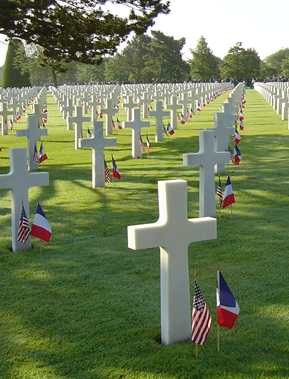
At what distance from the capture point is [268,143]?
14836 millimetres

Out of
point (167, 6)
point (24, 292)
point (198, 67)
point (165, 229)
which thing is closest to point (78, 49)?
point (167, 6)

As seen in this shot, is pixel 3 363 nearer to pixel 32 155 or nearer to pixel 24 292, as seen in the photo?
pixel 24 292

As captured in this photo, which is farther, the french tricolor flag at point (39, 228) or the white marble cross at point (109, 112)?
the white marble cross at point (109, 112)

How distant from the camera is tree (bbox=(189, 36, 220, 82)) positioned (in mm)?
83375

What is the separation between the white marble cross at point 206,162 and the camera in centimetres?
693

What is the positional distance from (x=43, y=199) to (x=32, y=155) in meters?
3.23

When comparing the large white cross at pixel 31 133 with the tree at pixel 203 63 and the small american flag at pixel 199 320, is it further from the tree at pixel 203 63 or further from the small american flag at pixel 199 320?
the tree at pixel 203 63

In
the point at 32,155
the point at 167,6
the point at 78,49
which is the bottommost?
the point at 32,155

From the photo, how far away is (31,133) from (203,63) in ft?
249

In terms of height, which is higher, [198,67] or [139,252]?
[198,67]

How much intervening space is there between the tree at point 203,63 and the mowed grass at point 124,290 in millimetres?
75995

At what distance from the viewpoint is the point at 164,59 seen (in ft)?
277

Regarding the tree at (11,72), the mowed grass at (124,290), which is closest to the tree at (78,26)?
the mowed grass at (124,290)

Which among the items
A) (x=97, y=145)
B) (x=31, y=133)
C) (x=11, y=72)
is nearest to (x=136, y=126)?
(x=31, y=133)
